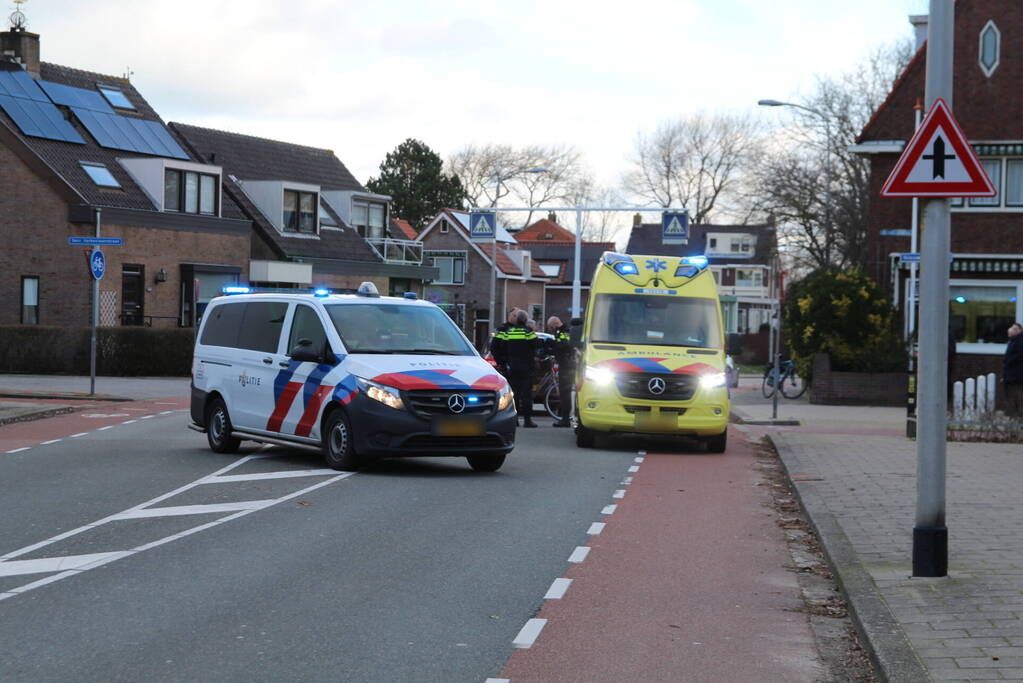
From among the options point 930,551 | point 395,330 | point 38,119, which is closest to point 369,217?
point 38,119

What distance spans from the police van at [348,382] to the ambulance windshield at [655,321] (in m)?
3.71

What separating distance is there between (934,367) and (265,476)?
24.7 feet

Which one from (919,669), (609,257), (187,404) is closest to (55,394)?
(187,404)

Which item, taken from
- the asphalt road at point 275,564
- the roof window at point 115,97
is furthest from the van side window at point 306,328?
the roof window at point 115,97

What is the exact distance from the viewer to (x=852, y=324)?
30.8 metres

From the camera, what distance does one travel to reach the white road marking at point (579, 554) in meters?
9.52

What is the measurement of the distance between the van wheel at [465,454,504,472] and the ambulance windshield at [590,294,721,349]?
4400 millimetres

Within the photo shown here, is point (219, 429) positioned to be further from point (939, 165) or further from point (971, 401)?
point (971, 401)

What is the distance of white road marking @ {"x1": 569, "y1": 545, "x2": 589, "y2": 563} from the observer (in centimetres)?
952

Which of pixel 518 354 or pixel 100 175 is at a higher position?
pixel 100 175

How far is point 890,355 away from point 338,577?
23825 millimetres

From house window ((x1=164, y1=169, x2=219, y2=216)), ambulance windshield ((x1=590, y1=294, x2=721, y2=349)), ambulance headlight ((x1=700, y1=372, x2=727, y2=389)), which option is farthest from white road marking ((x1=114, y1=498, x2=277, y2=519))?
house window ((x1=164, y1=169, x2=219, y2=216))

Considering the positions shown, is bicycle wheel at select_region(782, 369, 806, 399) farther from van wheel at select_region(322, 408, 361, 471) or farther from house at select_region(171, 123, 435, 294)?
house at select_region(171, 123, 435, 294)

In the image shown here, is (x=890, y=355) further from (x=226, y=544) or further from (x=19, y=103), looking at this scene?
(x=19, y=103)
